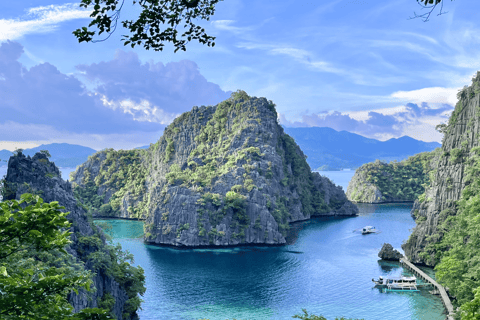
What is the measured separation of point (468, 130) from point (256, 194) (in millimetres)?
41302

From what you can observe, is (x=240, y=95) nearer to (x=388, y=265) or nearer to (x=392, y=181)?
(x=388, y=265)

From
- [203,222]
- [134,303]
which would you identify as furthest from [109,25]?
[203,222]

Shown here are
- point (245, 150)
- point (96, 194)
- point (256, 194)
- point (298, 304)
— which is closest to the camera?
point (298, 304)

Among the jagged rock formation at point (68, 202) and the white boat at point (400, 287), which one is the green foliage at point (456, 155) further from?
the jagged rock formation at point (68, 202)

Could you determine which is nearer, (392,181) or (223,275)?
(223,275)

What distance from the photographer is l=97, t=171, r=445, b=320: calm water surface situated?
42.9m

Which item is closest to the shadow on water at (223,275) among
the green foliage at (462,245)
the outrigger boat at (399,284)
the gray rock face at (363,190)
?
the outrigger boat at (399,284)

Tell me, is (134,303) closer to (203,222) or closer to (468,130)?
(203,222)

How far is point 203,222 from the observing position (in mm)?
78250

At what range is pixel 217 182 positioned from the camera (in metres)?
87.7

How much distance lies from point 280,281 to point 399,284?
1470 cm

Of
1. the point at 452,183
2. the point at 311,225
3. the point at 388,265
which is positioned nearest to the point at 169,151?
the point at 311,225

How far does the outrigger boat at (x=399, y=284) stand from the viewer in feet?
161

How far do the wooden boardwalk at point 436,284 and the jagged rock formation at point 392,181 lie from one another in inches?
3683
